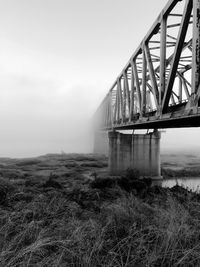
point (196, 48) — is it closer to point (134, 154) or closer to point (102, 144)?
point (134, 154)

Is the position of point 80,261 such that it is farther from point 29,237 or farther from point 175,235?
point 175,235

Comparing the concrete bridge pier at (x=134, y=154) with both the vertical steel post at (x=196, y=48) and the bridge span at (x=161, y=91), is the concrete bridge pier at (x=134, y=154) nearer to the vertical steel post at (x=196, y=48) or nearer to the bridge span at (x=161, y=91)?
the bridge span at (x=161, y=91)

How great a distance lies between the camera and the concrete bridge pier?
30.1 m

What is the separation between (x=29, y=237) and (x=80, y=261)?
4.47ft

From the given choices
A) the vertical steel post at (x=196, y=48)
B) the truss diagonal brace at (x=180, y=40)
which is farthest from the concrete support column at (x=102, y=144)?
the vertical steel post at (x=196, y=48)

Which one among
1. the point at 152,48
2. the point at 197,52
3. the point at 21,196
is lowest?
the point at 21,196

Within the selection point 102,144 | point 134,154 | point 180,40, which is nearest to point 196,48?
point 180,40

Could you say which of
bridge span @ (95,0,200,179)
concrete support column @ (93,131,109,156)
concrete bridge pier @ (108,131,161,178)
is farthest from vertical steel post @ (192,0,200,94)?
concrete support column @ (93,131,109,156)

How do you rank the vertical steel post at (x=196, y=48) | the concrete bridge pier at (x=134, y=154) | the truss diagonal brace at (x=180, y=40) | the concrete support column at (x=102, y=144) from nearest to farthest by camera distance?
the vertical steel post at (x=196, y=48)
the truss diagonal brace at (x=180, y=40)
the concrete bridge pier at (x=134, y=154)
the concrete support column at (x=102, y=144)

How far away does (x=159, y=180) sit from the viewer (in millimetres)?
30109

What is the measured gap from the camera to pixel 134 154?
30.3 meters

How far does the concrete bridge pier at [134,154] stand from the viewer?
30109 mm

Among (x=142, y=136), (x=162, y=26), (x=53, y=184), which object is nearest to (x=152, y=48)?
(x=162, y=26)

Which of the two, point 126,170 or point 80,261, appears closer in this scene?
point 80,261
